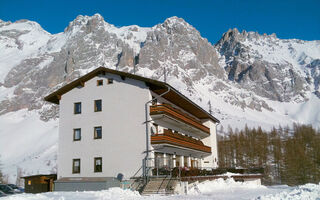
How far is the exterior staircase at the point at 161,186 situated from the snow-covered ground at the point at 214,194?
1.39 metres

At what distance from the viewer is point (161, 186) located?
1069 inches

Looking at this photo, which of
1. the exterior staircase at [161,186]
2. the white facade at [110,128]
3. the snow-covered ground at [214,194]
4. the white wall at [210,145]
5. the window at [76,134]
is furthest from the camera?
the white wall at [210,145]

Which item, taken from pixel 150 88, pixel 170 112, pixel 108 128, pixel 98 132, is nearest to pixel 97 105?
pixel 98 132

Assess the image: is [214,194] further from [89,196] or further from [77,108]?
[77,108]

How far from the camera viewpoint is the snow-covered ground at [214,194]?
18.2m

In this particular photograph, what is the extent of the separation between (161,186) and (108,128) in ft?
28.9

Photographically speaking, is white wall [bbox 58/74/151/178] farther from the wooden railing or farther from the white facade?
the wooden railing

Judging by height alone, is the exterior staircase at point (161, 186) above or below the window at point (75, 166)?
below

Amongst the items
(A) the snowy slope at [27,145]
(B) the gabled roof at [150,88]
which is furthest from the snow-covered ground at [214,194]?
(A) the snowy slope at [27,145]

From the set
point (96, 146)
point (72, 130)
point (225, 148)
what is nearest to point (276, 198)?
point (96, 146)

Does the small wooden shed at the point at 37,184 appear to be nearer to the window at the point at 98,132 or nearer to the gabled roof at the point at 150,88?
the window at the point at 98,132

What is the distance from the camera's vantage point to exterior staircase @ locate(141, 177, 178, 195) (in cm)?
2633

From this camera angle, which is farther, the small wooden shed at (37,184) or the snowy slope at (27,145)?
the snowy slope at (27,145)

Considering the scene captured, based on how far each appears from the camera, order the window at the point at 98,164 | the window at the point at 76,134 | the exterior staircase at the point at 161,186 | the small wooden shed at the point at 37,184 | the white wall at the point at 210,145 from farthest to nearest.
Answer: the white wall at the point at 210,145, the window at the point at 76,134, the small wooden shed at the point at 37,184, the window at the point at 98,164, the exterior staircase at the point at 161,186
